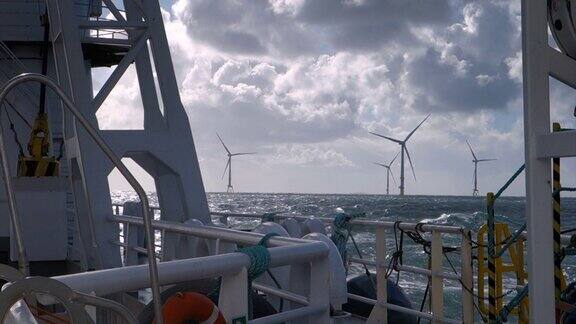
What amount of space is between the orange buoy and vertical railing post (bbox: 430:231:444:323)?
3.94 m

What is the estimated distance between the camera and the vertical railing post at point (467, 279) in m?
5.87

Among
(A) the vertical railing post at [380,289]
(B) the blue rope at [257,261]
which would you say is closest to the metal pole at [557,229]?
(B) the blue rope at [257,261]

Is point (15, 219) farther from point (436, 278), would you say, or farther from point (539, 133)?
point (436, 278)

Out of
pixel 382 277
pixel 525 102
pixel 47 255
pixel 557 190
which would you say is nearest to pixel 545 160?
pixel 525 102

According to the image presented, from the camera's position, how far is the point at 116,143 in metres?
7.42

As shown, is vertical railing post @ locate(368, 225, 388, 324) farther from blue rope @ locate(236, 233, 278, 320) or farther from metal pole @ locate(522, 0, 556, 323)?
metal pole @ locate(522, 0, 556, 323)

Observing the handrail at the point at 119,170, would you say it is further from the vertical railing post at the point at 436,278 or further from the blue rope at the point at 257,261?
the vertical railing post at the point at 436,278

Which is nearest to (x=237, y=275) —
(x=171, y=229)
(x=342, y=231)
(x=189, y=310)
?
(x=189, y=310)

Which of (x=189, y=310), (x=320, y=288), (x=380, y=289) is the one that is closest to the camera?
(x=189, y=310)

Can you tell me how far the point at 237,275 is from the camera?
271 centimetres

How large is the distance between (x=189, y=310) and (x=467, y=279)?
408cm

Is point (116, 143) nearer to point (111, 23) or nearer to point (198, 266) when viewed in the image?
point (111, 23)

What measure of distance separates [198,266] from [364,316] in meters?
5.26

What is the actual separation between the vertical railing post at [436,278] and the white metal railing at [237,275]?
8.82ft
